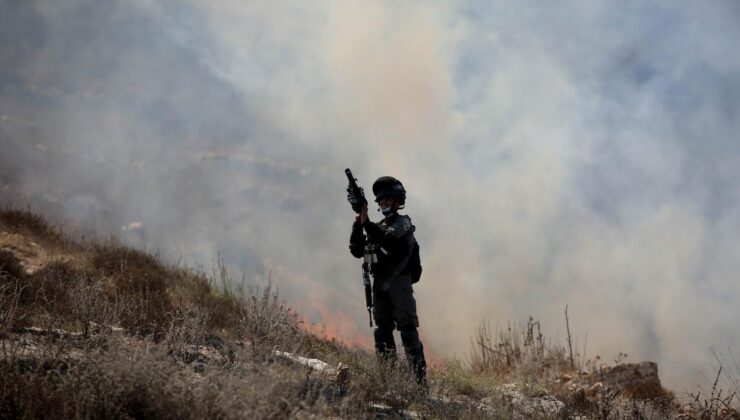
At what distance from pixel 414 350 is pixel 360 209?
158 cm

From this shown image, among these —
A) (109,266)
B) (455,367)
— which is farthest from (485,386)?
(109,266)

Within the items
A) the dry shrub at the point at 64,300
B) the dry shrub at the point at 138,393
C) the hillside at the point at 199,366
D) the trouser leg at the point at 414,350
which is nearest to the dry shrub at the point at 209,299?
the hillside at the point at 199,366

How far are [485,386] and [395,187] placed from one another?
2798 millimetres

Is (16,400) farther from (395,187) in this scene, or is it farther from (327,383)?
(395,187)

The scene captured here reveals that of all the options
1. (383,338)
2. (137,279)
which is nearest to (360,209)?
(383,338)

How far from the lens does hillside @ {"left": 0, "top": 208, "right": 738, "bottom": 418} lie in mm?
3891

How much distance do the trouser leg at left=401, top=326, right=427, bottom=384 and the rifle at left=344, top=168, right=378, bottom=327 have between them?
0.48m

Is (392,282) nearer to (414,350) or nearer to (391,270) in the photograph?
(391,270)

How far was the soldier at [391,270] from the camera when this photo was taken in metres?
6.60

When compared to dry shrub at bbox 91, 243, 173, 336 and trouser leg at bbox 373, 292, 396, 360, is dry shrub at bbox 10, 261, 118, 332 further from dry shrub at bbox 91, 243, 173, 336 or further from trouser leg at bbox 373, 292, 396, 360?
trouser leg at bbox 373, 292, 396, 360

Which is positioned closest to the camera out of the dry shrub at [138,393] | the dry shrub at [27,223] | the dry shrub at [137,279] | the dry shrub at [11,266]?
the dry shrub at [138,393]

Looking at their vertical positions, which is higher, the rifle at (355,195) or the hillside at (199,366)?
the rifle at (355,195)

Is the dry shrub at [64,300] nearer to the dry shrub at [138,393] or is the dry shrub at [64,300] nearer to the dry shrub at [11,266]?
the dry shrub at [11,266]

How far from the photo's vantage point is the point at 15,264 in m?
9.07
